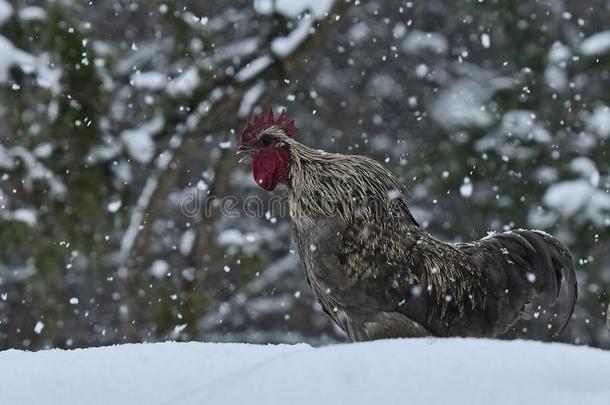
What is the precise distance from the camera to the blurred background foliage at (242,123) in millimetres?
8266

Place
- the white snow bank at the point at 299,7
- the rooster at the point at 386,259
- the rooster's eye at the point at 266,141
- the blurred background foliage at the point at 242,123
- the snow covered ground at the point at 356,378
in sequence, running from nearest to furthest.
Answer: the snow covered ground at the point at 356,378 → the rooster at the point at 386,259 → the rooster's eye at the point at 266,141 → the blurred background foliage at the point at 242,123 → the white snow bank at the point at 299,7

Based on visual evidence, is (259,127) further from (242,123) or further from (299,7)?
(299,7)

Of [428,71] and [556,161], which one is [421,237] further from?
[428,71]

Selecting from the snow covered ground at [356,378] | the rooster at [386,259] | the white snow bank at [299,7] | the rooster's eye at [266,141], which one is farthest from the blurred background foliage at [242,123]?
the snow covered ground at [356,378]

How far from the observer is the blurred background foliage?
827cm

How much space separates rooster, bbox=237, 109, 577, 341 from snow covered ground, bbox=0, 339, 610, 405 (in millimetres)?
1428

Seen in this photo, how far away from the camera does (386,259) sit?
425 cm

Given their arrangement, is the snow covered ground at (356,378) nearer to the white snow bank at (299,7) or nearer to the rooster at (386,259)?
the rooster at (386,259)

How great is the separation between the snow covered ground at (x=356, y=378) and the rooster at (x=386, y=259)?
1428 mm

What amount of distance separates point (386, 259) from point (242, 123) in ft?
16.6

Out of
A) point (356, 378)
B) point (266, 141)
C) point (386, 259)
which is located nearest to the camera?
point (356, 378)

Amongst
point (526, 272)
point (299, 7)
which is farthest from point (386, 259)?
point (299, 7)

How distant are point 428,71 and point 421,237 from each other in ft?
19.8

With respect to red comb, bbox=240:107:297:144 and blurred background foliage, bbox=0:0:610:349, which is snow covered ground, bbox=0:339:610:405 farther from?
blurred background foliage, bbox=0:0:610:349
